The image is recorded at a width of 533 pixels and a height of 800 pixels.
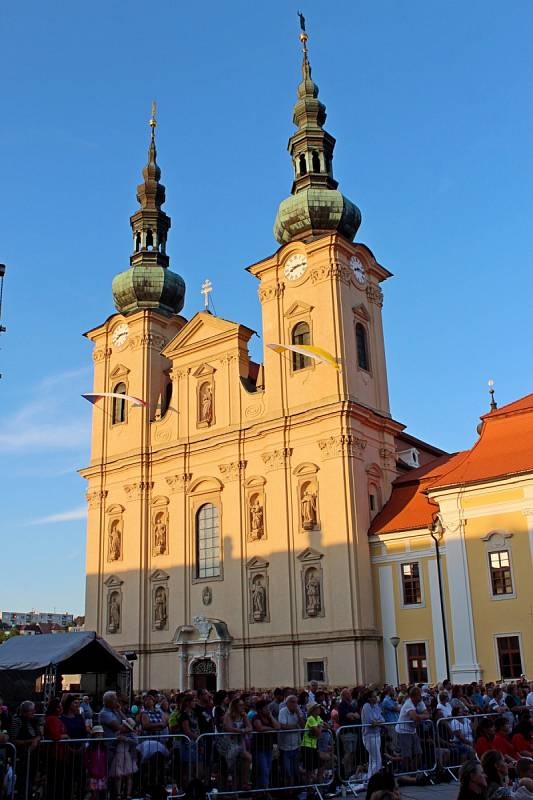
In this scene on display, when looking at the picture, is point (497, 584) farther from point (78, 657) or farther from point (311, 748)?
point (311, 748)

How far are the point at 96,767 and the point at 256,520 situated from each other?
72.9ft

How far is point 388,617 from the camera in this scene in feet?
94.9

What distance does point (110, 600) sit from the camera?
119ft

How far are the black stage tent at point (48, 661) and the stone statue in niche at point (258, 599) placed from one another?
1083cm

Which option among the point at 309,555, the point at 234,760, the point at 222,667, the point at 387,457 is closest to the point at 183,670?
the point at 222,667

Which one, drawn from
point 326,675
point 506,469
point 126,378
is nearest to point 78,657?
point 326,675

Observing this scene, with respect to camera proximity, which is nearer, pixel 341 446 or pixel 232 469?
pixel 341 446

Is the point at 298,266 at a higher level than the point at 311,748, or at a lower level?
higher

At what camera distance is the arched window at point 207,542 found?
33.4 metres

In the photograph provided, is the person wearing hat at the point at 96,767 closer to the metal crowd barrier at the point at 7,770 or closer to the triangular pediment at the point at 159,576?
the metal crowd barrier at the point at 7,770

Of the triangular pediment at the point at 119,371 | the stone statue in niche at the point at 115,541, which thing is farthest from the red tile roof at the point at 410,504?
the triangular pediment at the point at 119,371

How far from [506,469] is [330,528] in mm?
6406

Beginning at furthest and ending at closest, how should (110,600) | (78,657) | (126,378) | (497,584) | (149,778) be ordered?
(126,378)
(110,600)
(497,584)
(78,657)
(149,778)

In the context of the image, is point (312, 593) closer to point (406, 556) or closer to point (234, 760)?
point (406, 556)
